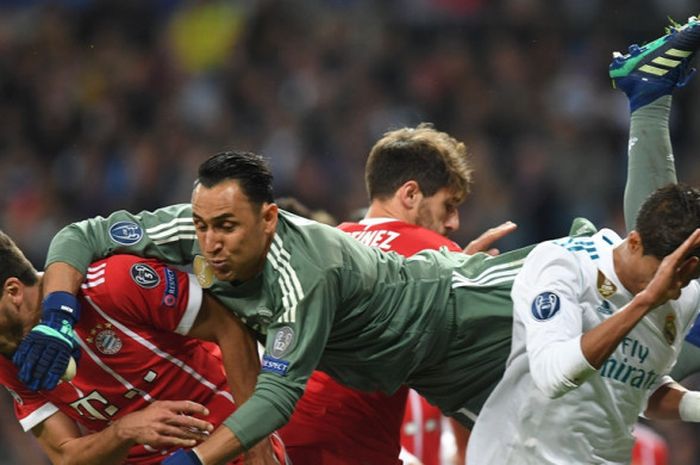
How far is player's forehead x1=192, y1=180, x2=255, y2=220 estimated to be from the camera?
12.1 feet

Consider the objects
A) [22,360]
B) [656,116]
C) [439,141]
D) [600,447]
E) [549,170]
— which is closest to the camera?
[22,360]

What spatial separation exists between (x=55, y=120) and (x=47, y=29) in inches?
33.9

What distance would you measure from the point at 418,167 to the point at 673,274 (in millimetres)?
1892

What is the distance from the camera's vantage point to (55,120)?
9875 mm

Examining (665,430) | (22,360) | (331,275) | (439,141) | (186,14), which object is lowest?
(665,430)

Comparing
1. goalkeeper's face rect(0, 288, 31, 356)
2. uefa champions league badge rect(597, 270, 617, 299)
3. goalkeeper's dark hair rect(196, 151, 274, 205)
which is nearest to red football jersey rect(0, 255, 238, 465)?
goalkeeper's face rect(0, 288, 31, 356)

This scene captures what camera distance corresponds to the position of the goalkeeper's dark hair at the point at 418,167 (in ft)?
16.8

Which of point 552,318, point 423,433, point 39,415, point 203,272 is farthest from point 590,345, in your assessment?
point 423,433

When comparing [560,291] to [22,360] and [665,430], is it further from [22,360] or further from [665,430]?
[665,430]

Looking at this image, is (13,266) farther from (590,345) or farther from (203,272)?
(590,345)

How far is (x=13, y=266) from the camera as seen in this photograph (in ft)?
12.7

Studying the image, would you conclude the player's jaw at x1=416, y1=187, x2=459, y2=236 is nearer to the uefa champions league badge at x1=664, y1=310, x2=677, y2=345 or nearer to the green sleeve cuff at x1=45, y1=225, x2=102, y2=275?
the uefa champions league badge at x1=664, y1=310, x2=677, y2=345

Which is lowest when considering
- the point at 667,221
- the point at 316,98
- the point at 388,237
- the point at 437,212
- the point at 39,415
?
the point at 39,415

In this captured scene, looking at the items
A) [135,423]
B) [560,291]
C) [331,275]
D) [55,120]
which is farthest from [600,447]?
[55,120]
